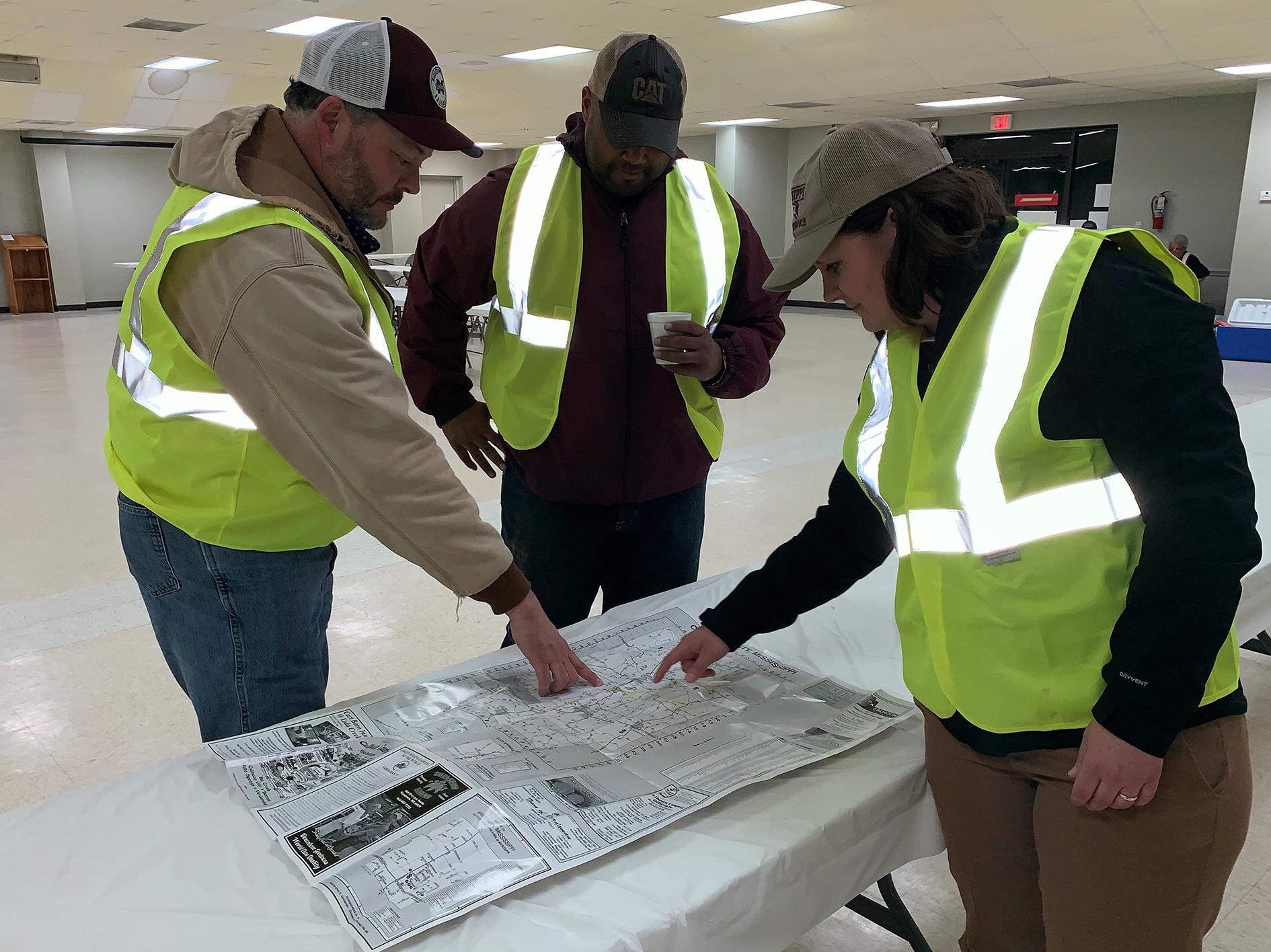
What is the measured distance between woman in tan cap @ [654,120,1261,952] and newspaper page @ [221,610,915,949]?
0.27 meters

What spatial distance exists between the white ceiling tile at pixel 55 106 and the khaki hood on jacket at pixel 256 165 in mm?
12402

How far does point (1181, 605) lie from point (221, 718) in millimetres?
1235

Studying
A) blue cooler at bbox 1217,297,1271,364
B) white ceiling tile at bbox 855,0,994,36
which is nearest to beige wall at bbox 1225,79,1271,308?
blue cooler at bbox 1217,297,1271,364

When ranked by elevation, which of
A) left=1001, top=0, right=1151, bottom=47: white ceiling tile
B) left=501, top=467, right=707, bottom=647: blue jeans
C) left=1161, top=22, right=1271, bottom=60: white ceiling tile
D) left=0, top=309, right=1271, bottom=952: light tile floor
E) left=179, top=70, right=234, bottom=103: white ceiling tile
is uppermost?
left=1001, top=0, right=1151, bottom=47: white ceiling tile

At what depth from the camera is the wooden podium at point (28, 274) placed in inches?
552

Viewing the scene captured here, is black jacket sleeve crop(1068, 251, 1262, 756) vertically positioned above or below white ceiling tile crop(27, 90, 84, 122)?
below

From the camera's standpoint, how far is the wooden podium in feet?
46.0

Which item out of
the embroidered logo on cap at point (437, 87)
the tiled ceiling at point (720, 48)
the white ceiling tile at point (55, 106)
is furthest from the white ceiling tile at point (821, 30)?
the white ceiling tile at point (55, 106)

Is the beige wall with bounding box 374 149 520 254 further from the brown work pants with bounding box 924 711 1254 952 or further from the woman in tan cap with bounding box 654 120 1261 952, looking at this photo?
the brown work pants with bounding box 924 711 1254 952

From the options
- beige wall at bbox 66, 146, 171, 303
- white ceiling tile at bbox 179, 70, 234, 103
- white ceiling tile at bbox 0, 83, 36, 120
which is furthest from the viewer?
beige wall at bbox 66, 146, 171, 303

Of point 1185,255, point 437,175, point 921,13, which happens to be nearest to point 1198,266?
point 1185,255

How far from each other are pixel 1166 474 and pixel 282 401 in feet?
3.12

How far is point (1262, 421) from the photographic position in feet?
10.6

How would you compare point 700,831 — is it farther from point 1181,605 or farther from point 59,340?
point 59,340
